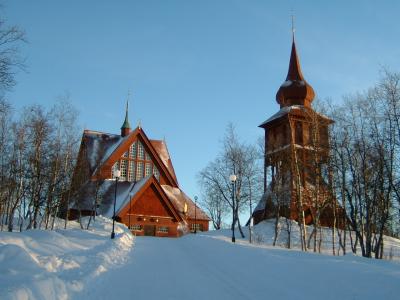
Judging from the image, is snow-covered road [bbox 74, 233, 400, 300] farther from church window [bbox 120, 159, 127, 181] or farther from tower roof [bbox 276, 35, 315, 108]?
tower roof [bbox 276, 35, 315, 108]

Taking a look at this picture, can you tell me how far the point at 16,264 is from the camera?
8.69 metres

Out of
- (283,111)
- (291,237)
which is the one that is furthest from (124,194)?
(283,111)

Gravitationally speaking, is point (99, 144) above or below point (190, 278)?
above

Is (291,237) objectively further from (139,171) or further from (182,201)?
(139,171)

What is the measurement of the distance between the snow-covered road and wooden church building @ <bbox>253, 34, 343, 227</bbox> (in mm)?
14372

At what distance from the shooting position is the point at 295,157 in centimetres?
2711

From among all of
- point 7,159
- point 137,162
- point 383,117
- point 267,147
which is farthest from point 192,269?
point 137,162

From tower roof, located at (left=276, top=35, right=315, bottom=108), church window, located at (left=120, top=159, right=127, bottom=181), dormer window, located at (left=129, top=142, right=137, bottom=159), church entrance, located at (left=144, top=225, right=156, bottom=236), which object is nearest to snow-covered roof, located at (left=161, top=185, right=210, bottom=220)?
church window, located at (left=120, top=159, right=127, bottom=181)

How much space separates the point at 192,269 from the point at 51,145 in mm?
17098

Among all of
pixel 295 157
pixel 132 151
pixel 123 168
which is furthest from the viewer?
pixel 132 151

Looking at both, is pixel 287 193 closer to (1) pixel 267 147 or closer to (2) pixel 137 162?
(1) pixel 267 147

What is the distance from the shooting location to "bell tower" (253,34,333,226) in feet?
87.5

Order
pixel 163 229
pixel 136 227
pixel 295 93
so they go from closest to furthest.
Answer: pixel 136 227 < pixel 163 229 < pixel 295 93

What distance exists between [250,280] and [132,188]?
97.4 feet
